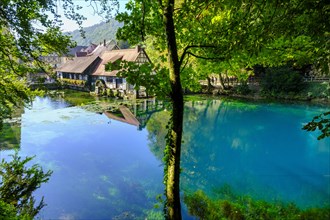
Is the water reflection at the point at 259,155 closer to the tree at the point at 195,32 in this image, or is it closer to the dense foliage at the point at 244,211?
the dense foliage at the point at 244,211

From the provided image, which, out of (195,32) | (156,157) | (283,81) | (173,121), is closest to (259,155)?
(156,157)

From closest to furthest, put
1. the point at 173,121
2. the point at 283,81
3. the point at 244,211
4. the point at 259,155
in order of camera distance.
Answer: the point at 173,121 < the point at 244,211 < the point at 259,155 < the point at 283,81

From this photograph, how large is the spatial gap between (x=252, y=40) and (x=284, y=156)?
1296 centimetres

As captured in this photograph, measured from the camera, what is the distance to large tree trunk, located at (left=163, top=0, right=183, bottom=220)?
411 centimetres

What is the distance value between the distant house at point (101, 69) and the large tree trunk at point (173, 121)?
2938 centimetres

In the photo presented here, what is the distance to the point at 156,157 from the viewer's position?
14977mm

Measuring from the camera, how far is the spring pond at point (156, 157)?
1011 cm

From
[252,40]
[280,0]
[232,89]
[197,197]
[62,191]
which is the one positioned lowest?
[62,191]

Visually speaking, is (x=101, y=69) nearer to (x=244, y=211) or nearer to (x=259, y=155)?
(x=259, y=155)

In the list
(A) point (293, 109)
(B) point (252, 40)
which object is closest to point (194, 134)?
(A) point (293, 109)

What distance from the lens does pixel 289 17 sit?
11.0 feet

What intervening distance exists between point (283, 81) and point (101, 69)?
2694 cm

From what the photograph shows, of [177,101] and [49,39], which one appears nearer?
[177,101]

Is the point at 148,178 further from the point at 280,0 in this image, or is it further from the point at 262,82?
the point at 262,82
